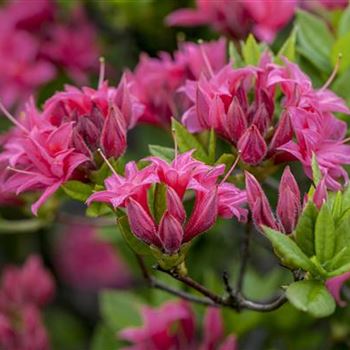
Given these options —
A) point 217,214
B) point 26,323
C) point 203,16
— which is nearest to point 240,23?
point 203,16

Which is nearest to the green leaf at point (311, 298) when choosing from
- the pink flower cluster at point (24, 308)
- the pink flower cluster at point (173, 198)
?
the pink flower cluster at point (173, 198)

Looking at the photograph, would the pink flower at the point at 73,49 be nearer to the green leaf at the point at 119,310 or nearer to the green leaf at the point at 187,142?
the green leaf at the point at 119,310

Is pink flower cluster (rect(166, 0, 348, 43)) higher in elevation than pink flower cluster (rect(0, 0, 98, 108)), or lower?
higher

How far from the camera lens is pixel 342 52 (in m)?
1.70

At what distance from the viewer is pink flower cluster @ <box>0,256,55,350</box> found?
81.3 inches

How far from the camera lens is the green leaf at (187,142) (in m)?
1.43

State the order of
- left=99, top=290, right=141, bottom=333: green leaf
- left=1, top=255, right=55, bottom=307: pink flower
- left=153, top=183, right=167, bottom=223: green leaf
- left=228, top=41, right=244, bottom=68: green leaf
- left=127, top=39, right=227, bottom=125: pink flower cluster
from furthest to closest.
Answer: left=1, top=255, right=55, bottom=307: pink flower
left=99, top=290, right=141, bottom=333: green leaf
left=127, top=39, right=227, bottom=125: pink flower cluster
left=228, top=41, right=244, bottom=68: green leaf
left=153, top=183, right=167, bottom=223: green leaf

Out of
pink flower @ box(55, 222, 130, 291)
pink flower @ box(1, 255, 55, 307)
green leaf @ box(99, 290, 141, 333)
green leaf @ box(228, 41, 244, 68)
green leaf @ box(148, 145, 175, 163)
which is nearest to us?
green leaf @ box(148, 145, 175, 163)

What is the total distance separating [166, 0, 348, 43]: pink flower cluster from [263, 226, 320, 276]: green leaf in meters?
0.61

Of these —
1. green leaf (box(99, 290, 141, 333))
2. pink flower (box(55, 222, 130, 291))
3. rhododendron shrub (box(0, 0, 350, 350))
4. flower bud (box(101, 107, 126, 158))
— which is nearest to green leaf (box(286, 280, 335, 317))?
rhododendron shrub (box(0, 0, 350, 350))

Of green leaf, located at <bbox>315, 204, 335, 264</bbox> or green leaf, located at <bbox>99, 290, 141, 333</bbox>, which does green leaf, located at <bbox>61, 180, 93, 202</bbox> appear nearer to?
green leaf, located at <bbox>315, 204, 335, 264</bbox>

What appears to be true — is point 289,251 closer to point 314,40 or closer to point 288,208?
point 288,208

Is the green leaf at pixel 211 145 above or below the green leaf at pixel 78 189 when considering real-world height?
above

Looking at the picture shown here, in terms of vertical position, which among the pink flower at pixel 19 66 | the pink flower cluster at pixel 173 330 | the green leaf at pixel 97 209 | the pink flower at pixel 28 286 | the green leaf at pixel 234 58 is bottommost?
the pink flower at pixel 28 286
